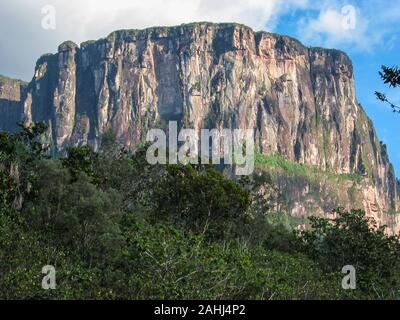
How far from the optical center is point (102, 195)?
31.3m

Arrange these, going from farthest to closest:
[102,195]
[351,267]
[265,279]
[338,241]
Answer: [338,241] → [351,267] → [102,195] → [265,279]

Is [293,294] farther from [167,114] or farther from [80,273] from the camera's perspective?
[167,114]

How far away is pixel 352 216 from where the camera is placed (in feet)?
140

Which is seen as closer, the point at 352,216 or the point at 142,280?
the point at 142,280

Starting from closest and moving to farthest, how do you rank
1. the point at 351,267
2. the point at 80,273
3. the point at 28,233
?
1. the point at 80,273
2. the point at 28,233
3. the point at 351,267

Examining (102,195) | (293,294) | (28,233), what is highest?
(102,195)

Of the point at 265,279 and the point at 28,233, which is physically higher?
the point at 28,233
